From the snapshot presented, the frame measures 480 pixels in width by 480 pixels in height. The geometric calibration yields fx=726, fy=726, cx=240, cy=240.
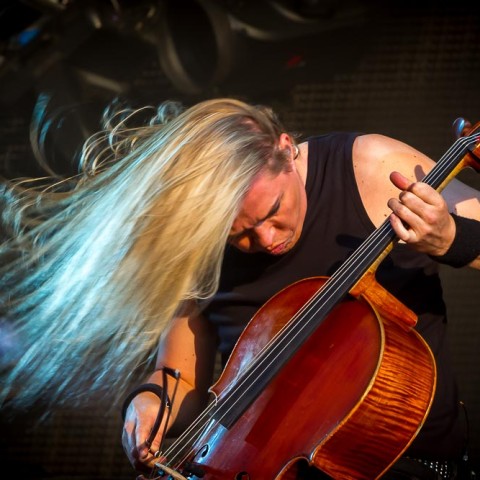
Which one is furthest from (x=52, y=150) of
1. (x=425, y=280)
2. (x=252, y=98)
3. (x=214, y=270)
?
(x=425, y=280)

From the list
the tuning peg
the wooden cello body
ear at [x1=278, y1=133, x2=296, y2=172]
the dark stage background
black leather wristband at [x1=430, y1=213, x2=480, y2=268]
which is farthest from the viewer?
the dark stage background

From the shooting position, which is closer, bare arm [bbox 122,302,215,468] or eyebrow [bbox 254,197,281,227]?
eyebrow [bbox 254,197,281,227]

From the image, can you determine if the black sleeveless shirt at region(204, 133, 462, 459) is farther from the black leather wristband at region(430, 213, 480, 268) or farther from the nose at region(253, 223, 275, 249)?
the black leather wristband at region(430, 213, 480, 268)

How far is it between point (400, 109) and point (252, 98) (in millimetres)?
482

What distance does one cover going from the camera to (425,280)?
1.44m

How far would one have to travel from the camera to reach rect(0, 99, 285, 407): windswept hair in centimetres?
133

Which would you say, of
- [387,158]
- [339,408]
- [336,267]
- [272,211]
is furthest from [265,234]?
[339,408]

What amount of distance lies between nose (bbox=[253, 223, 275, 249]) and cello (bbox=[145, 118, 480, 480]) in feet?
0.42

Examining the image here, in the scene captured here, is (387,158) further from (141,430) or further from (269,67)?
(269,67)

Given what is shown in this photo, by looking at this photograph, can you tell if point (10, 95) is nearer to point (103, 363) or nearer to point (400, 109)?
point (103, 363)

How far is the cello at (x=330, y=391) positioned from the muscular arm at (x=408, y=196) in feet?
0.21

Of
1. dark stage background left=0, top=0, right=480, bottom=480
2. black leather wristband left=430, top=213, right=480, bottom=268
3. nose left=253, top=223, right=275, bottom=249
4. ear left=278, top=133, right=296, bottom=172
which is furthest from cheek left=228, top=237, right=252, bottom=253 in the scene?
dark stage background left=0, top=0, right=480, bottom=480

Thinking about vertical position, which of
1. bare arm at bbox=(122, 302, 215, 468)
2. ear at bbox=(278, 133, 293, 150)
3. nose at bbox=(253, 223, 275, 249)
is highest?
ear at bbox=(278, 133, 293, 150)

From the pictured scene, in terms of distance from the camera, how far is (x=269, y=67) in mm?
2383
